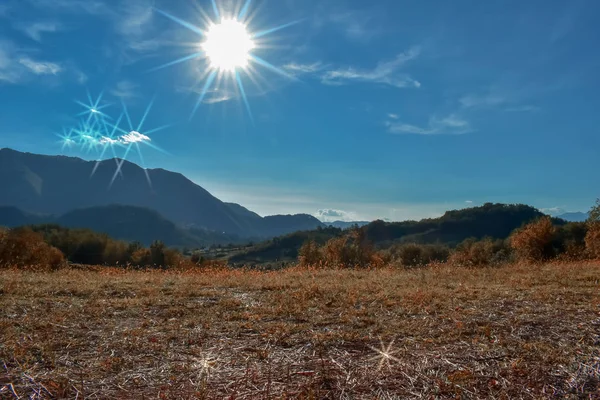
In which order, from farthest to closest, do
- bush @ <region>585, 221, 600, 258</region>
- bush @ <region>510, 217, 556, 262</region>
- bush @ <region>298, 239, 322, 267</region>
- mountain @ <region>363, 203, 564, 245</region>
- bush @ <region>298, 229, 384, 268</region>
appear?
mountain @ <region>363, 203, 564, 245</region> → bush @ <region>298, 239, 322, 267</region> → bush @ <region>298, 229, 384, 268</region> → bush @ <region>510, 217, 556, 262</region> → bush @ <region>585, 221, 600, 258</region>

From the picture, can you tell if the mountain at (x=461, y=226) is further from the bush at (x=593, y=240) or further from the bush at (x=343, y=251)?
the bush at (x=593, y=240)

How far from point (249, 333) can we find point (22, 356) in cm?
282

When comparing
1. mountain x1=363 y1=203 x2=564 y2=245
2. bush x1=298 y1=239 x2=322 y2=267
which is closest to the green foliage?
bush x1=298 y1=239 x2=322 y2=267

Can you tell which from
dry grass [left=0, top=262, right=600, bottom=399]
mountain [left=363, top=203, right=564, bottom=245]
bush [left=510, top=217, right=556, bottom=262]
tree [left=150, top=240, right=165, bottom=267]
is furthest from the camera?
mountain [left=363, top=203, right=564, bottom=245]

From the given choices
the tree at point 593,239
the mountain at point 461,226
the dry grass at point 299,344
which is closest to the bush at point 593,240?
the tree at point 593,239

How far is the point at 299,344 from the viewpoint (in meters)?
5.18

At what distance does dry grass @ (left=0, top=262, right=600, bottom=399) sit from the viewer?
3.83m

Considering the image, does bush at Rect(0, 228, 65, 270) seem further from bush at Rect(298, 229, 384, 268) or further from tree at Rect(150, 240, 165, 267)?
tree at Rect(150, 240, 165, 267)

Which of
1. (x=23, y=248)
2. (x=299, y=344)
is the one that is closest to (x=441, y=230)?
(x=23, y=248)

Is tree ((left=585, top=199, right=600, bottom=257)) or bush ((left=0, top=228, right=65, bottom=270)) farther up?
tree ((left=585, top=199, right=600, bottom=257))

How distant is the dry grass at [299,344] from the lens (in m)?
3.83

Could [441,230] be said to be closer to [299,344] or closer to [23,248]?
[23,248]

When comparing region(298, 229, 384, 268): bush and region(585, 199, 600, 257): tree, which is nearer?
region(585, 199, 600, 257): tree

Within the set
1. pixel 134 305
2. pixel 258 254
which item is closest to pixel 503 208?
pixel 258 254
